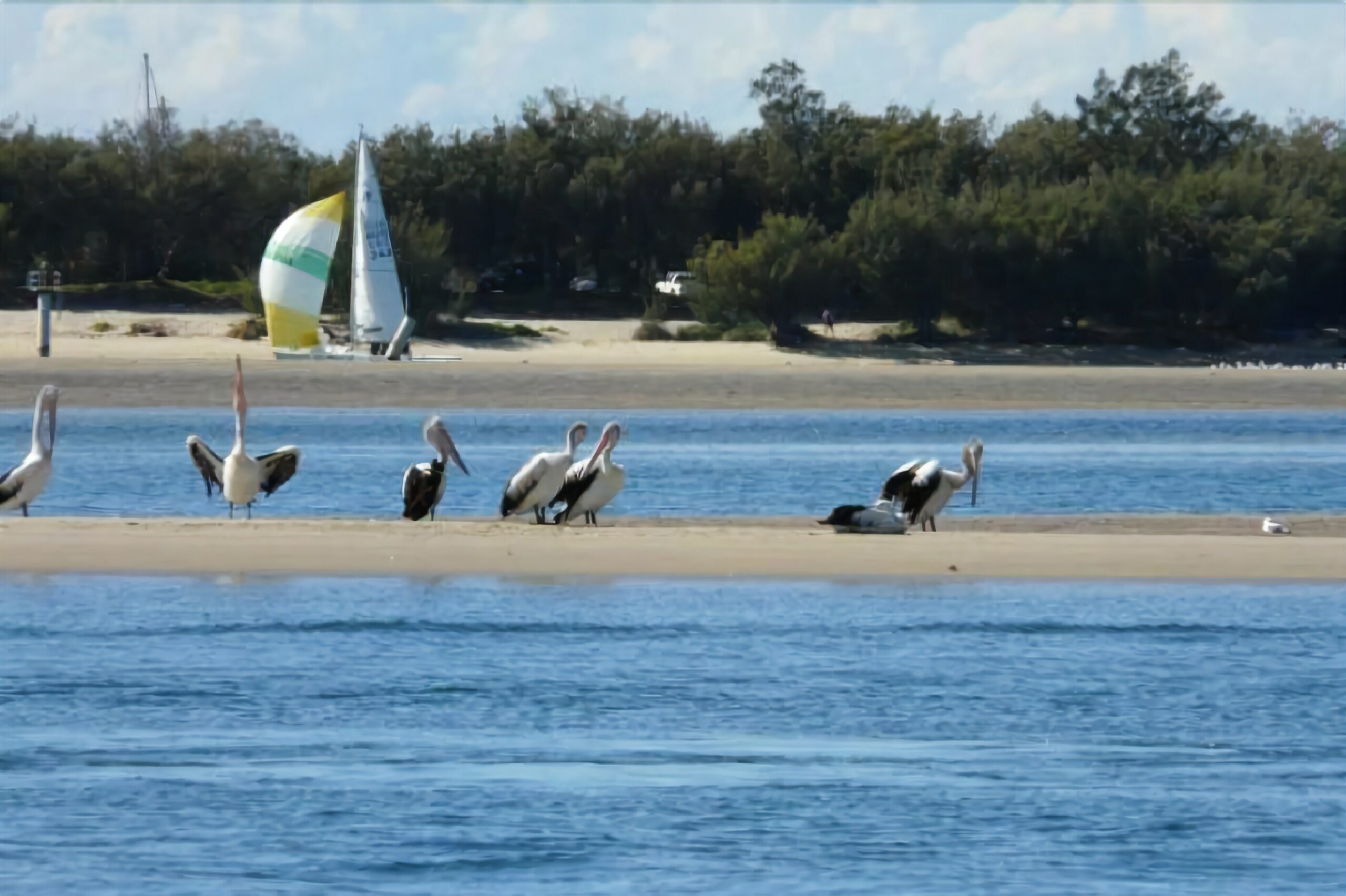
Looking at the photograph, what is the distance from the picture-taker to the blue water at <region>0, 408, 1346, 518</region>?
18.5 m

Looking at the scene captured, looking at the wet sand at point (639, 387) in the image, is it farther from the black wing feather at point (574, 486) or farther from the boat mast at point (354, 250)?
the black wing feather at point (574, 486)

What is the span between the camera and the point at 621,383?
34.8m

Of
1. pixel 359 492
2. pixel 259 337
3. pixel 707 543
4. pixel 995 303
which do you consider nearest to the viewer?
pixel 707 543

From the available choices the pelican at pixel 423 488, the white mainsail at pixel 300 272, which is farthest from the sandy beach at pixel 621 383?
A: the pelican at pixel 423 488

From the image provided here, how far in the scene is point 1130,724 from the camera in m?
9.09

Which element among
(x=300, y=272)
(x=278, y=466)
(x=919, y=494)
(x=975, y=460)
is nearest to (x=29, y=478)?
(x=278, y=466)

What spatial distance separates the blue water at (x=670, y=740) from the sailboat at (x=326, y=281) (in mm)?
28096

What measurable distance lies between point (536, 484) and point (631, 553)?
62.3 inches

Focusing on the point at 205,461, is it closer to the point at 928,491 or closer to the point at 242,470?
the point at 242,470

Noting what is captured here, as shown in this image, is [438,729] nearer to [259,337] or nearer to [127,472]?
[127,472]

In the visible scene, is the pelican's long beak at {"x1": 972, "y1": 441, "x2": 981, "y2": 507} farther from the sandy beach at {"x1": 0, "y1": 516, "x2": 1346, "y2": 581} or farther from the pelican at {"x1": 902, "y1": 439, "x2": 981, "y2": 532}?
the sandy beach at {"x1": 0, "y1": 516, "x2": 1346, "y2": 581}

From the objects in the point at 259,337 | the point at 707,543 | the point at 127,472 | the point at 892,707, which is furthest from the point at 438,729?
the point at 259,337

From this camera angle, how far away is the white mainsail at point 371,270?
42.7 m

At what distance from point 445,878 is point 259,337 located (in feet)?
123
